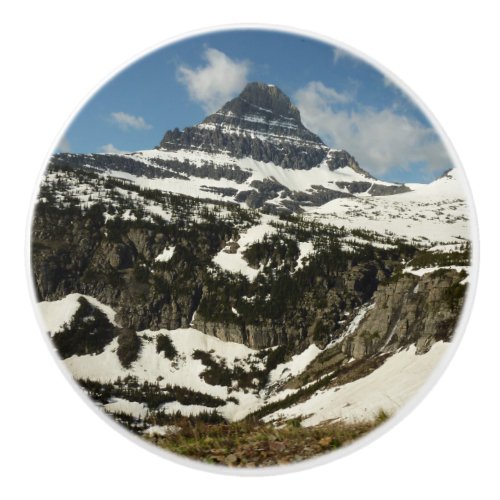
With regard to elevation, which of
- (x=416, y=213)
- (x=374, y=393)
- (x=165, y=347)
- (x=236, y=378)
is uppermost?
(x=416, y=213)

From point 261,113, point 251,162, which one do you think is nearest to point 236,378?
point 261,113

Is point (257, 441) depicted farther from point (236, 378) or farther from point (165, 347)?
point (165, 347)

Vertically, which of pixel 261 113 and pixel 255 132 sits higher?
pixel 255 132

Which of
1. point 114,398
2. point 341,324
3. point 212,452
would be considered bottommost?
point 212,452

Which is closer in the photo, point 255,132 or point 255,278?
point 255,278

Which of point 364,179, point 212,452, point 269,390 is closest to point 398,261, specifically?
point 364,179

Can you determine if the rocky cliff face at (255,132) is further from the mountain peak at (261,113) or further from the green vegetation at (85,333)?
the green vegetation at (85,333)

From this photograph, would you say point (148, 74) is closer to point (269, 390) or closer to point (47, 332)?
point (47, 332)
